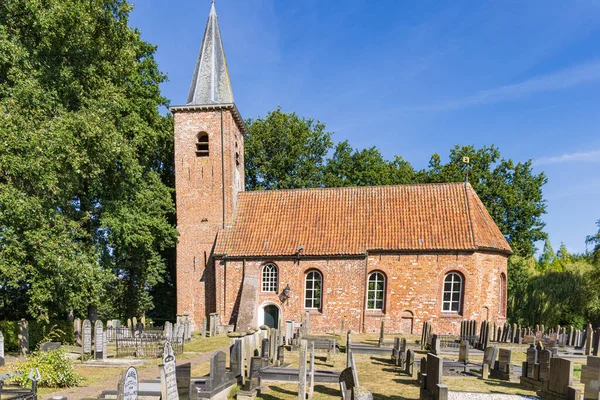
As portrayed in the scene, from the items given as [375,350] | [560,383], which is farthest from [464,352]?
[560,383]

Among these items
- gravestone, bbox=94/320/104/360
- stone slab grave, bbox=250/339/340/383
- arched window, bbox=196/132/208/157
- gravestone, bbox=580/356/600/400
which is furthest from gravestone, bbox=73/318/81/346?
gravestone, bbox=580/356/600/400

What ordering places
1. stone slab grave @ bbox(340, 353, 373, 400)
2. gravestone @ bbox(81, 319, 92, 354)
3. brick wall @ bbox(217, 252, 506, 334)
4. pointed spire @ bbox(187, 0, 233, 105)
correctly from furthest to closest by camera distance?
1. pointed spire @ bbox(187, 0, 233, 105)
2. brick wall @ bbox(217, 252, 506, 334)
3. gravestone @ bbox(81, 319, 92, 354)
4. stone slab grave @ bbox(340, 353, 373, 400)

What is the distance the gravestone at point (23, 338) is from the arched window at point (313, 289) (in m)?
11.9

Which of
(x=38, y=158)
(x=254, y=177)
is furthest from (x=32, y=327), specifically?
(x=254, y=177)

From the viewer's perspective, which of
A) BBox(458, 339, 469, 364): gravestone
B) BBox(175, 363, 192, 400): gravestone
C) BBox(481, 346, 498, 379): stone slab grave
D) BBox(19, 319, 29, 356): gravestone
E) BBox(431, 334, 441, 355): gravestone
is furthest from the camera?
BBox(19, 319, 29, 356): gravestone

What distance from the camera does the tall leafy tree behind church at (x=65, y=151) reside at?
41.8ft

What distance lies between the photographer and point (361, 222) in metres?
21.8

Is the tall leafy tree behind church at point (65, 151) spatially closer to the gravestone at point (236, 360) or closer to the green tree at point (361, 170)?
the gravestone at point (236, 360)

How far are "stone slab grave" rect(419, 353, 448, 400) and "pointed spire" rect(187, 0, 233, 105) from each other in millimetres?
18178

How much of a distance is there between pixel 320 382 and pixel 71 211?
1179 centimetres

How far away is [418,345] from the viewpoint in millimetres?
16172

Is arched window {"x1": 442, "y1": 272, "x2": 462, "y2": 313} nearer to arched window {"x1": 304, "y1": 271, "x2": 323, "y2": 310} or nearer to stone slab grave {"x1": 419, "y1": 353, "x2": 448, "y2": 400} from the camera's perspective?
arched window {"x1": 304, "y1": 271, "x2": 323, "y2": 310}

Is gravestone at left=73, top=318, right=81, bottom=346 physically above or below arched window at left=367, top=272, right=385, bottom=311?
below

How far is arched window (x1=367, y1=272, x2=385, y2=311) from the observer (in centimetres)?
2056
